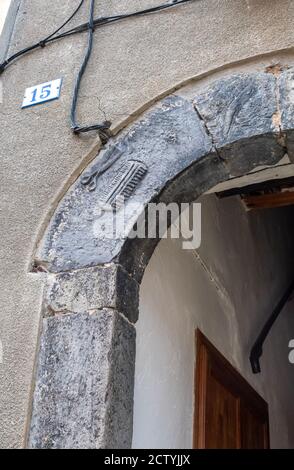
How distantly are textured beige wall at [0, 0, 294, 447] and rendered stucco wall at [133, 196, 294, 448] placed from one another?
0.48m

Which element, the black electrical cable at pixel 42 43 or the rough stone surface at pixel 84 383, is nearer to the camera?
the rough stone surface at pixel 84 383

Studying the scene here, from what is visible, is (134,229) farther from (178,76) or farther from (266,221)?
(266,221)

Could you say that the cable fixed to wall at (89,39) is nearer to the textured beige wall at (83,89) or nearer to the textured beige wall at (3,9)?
the textured beige wall at (83,89)

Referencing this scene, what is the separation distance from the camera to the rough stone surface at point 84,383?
5.65 feet

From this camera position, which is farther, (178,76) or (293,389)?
(293,389)

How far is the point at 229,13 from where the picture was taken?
2.35 m

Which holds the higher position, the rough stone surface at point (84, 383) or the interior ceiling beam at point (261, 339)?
the interior ceiling beam at point (261, 339)

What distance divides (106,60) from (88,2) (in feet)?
1.39

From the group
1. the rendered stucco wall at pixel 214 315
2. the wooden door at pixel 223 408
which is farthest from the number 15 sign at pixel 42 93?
the wooden door at pixel 223 408

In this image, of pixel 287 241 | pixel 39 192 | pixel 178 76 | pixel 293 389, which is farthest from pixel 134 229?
pixel 287 241

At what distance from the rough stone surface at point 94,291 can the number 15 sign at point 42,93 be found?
2.91 feet

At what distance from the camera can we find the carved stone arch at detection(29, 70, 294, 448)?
5.84 ft

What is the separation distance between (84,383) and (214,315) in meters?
1.30
